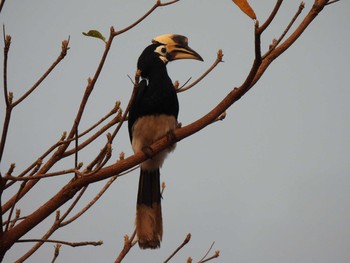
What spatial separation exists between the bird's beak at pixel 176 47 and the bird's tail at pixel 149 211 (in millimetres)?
818

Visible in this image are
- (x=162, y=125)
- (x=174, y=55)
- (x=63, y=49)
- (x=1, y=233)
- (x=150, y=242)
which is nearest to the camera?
(x=1, y=233)

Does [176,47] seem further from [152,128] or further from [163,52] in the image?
[152,128]

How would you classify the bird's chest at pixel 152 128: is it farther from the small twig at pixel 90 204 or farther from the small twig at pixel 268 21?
the small twig at pixel 268 21

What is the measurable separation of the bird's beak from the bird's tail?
0.82m

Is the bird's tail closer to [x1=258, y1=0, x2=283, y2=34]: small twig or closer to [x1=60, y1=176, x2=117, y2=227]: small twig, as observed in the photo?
[x1=60, y1=176, x2=117, y2=227]: small twig

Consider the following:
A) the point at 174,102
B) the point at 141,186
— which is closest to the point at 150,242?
the point at 141,186

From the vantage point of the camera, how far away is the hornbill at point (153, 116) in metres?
2.68

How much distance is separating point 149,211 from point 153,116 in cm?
60

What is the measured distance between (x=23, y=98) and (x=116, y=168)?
1.43 feet

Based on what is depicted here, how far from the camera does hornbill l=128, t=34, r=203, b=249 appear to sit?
2.68 metres

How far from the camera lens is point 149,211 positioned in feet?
9.08

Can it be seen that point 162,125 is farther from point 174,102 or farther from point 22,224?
point 22,224

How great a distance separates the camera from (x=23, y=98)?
63.5 inches

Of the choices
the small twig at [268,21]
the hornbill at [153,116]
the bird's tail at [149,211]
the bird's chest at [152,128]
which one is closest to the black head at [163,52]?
the hornbill at [153,116]
